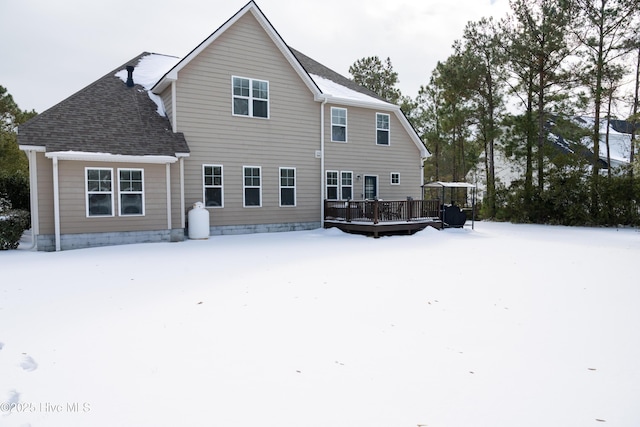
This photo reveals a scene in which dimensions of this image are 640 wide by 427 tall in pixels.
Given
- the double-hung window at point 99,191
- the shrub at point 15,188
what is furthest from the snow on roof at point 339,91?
the shrub at point 15,188

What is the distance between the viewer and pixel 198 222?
12727 mm

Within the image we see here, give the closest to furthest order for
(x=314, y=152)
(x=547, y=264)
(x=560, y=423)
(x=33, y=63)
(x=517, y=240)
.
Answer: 1. (x=560, y=423)
2. (x=547, y=264)
3. (x=517, y=240)
4. (x=314, y=152)
5. (x=33, y=63)

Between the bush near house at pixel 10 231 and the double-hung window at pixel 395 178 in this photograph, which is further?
the double-hung window at pixel 395 178

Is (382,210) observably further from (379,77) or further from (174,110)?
(379,77)

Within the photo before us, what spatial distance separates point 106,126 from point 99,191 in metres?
2.12

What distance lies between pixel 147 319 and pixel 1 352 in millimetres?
1373

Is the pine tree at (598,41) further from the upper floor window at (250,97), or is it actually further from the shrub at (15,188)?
the shrub at (15,188)

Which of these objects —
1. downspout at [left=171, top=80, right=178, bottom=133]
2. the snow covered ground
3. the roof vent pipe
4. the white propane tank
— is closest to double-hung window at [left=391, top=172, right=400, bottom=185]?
the white propane tank

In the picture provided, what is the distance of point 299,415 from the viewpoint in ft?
8.89

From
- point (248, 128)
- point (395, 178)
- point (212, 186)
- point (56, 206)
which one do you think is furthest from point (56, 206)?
point (395, 178)

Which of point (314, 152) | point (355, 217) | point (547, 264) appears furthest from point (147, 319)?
point (314, 152)

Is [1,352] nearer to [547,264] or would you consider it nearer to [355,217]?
[547,264]

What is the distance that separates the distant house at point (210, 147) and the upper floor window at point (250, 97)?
39mm

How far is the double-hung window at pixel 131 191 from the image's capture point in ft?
38.6
